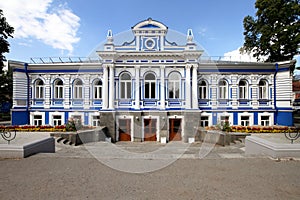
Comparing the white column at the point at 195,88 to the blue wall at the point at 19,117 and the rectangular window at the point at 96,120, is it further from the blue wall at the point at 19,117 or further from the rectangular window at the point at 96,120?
the blue wall at the point at 19,117

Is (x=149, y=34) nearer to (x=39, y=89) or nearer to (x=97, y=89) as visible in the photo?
(x=97, y=89)

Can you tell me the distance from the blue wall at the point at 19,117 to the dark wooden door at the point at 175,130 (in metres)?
13.9

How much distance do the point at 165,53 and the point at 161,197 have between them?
1272cm

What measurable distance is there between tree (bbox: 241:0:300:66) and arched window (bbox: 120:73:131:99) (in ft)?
47.8

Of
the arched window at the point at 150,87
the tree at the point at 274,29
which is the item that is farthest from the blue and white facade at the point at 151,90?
the tree at the point at 274,29

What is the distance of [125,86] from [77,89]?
500cm

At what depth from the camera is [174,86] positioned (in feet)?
50.7

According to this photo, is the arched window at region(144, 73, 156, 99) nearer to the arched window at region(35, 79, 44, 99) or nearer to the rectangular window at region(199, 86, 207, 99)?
the rectangular window at region(199, 86, 207, 99)

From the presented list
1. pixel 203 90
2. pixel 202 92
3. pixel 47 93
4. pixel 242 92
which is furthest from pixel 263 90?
pixel 47 93

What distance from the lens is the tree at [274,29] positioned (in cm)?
1594

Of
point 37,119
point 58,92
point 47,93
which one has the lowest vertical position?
point 37,119

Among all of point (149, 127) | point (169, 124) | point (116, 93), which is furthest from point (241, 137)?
point (116, 93)

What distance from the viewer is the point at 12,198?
3.76m

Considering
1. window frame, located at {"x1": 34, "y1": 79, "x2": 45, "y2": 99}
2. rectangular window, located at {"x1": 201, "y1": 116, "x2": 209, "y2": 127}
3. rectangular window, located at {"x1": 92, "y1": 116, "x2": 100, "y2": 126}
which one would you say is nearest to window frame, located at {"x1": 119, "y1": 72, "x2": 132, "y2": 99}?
rectangular window, located at {"x1": 92, "y1": 116, "x2": 100, "y2": 126}
